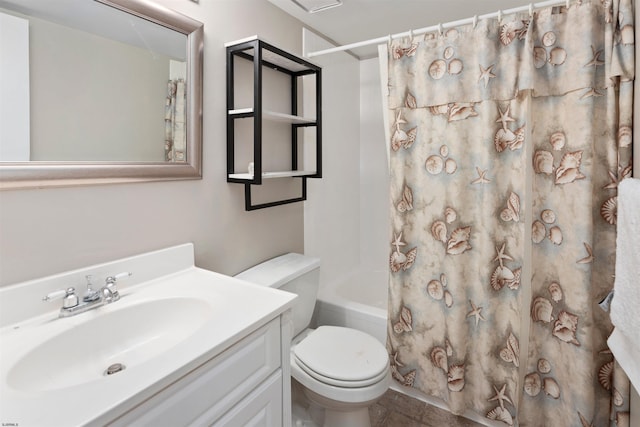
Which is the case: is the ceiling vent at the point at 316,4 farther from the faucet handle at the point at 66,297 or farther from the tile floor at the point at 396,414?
the tile floor at the point at 396,414

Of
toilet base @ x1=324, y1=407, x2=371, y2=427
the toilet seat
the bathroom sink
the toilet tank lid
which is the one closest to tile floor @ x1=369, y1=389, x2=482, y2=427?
toilet base @ x1=324, y1=407, x2=371, y2=427

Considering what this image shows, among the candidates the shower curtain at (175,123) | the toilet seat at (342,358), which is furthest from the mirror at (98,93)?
the toilet seat at (342,358)

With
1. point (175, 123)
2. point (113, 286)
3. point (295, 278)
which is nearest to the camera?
point (113, 286)

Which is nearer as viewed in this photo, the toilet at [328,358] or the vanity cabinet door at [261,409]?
the vanity cabinet door at [261,409]

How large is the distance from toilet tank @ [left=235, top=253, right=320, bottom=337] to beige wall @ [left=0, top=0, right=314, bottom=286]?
81 mm

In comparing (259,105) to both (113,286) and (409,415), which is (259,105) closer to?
(113,286)

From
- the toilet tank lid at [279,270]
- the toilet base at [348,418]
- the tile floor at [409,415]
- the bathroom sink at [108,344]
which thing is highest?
the toilet tank lid at [279,270]

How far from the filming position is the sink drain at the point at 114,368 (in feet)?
3.24

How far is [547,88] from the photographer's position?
1489 millimetres

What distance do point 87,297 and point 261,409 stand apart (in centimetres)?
64

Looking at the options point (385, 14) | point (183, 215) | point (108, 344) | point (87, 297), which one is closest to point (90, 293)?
point (87, 297)

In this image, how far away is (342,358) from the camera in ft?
5.13

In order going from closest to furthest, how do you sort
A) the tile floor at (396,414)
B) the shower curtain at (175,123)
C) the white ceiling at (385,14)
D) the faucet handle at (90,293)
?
the faucet handle at (90,293) < the shower curtain at (175,123) < the tile floor at (396,414) < the white ceiling at (385,14)

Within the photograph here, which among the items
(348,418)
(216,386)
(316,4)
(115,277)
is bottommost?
(348,418)
